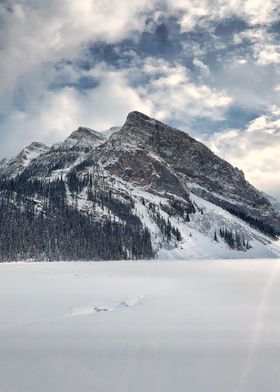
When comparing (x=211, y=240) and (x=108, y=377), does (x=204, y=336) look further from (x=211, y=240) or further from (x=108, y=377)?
(x=211, y=240)

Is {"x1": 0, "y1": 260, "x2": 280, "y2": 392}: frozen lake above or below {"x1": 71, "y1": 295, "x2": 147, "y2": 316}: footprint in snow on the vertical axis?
below

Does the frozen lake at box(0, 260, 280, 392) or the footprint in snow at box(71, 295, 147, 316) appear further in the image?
the footprint in snow at box(71, 295, 147, 316)

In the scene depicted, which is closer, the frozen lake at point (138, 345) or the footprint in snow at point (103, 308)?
the frozen lake at point (138, 345)

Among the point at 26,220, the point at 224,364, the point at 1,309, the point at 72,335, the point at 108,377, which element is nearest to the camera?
the point at 108,377

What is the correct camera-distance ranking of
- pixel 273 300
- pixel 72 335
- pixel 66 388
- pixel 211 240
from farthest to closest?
pixel 211 240 < pixel 273 300 < pixel 72 335 < pixel 66 388

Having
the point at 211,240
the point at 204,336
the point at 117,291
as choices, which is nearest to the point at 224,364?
the point at 204,336

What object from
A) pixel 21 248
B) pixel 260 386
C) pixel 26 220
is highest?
pixel 26 220

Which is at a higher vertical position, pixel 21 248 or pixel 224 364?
pixel 21 248

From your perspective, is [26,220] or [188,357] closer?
[188,357]

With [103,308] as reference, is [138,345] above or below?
below

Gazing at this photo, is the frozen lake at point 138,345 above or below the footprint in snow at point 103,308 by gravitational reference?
below

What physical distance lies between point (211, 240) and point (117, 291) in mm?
169208

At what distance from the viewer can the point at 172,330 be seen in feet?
50.3

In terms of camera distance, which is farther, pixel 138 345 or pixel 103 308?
pixel 103 308
